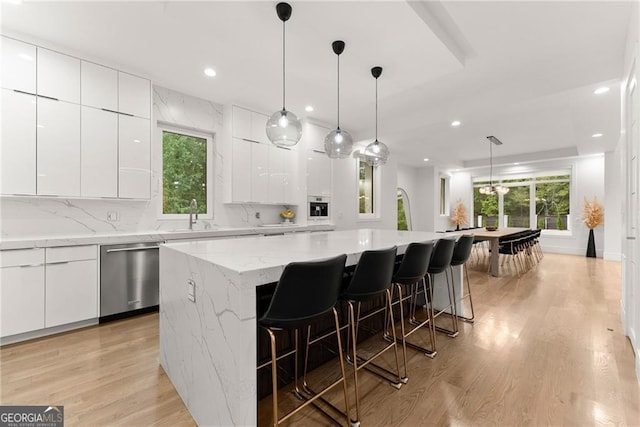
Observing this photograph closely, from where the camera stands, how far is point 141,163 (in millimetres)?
3477

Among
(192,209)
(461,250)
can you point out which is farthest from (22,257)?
(461,250)

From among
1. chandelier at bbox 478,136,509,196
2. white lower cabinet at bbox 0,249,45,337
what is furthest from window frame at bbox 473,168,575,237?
white lower cabinet at bbox 0,249,45,337

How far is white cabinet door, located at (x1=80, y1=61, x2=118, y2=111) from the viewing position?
10.0 feet

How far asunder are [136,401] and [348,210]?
462 cm

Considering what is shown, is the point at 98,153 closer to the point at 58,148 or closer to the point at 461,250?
the point at 58,148

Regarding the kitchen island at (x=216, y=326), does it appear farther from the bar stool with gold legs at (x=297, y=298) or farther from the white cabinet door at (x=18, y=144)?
the white cabinet door at (x=18, y=144)

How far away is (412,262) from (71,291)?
3256 millimetres

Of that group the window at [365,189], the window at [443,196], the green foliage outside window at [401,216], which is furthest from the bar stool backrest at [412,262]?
the window at [443,196]

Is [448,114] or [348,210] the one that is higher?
[448,114]

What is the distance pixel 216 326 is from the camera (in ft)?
4.72

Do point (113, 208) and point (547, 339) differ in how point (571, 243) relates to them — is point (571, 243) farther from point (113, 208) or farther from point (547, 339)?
point (113, 208)

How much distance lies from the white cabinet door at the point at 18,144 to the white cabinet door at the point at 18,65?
83 millimetres

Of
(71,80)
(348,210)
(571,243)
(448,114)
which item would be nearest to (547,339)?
(448,114)

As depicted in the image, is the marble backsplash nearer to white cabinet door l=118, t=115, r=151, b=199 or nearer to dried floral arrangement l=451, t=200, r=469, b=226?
white cabinet door l=118, t=115, r=151, b=199
